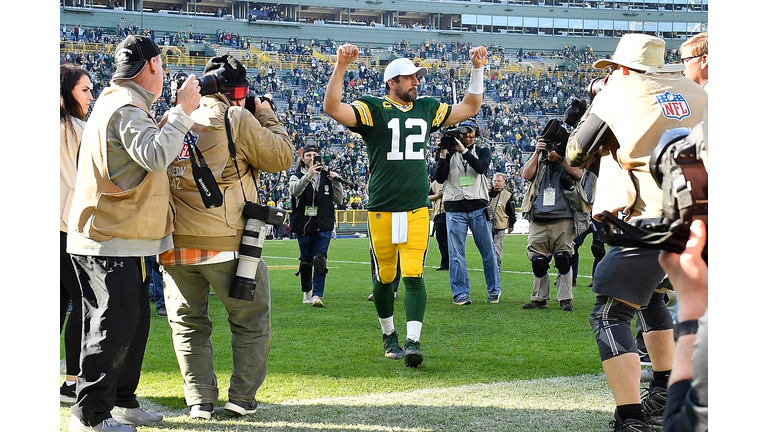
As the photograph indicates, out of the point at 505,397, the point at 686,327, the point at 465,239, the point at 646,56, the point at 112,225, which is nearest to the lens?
the point at 686,327

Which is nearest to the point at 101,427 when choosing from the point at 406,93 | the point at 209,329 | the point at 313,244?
the point at 209,329

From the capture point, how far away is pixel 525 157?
36.7 metres

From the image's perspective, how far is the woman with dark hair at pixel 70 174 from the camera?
3.89 meters

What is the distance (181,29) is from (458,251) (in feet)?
126

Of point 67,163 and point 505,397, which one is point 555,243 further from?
point 67,163

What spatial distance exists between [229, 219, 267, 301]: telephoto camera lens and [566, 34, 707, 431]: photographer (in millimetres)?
1595

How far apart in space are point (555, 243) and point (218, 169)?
4.79 metres

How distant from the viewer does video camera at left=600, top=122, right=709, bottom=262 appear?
5.16ft

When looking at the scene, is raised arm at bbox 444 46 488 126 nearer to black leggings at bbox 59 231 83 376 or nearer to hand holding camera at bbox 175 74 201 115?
hand holding camera at bbox 175 74 201 115

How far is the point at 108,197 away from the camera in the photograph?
315 centimetres

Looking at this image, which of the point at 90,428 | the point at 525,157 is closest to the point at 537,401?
the point at 90,428

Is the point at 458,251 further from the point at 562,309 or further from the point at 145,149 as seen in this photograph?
the point at 145,149

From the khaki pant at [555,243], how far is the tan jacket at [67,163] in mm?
4848

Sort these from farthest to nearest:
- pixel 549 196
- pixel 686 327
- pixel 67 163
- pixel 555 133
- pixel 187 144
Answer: pixel 549 196, pixel 67 163, pixel 555 133, pixel 187 144, pixel 686 327
